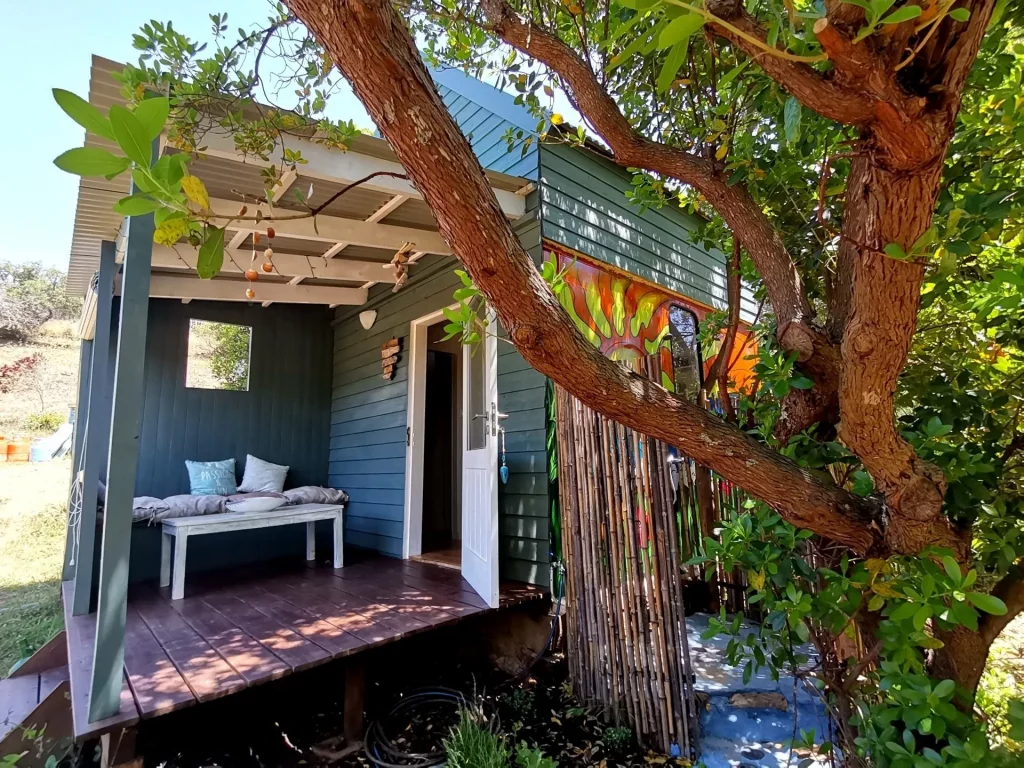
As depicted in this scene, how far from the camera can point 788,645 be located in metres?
1.34

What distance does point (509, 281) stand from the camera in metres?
0.98

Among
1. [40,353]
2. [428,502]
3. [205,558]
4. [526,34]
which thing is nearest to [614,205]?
[526,34]

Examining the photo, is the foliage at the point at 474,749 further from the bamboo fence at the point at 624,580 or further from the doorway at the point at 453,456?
the doorway at the point at 453,456

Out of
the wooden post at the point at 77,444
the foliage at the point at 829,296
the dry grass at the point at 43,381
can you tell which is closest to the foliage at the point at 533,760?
the foliage at the point at 829,296

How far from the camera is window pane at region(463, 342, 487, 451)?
3.94 m

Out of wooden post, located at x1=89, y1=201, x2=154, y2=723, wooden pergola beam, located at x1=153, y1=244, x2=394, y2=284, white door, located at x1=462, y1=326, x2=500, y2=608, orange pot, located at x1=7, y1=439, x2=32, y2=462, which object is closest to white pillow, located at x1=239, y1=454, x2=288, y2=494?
wooden pergola beam, located at x1=153, y1=244, x2=394, y2=284

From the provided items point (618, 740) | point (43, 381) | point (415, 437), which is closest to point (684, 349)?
point (415, 437)

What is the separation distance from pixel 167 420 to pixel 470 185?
4.87 meters

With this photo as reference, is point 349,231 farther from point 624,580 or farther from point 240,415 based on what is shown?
point 624,580

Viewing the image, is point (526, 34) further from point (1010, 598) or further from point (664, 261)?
point (664, 261)

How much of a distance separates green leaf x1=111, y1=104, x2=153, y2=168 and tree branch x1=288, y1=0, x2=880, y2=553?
0.36 m

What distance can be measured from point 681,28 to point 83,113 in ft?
2.21

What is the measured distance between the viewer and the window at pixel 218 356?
15.9 ft

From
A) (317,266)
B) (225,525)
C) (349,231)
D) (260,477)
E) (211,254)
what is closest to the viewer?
(211,254)
